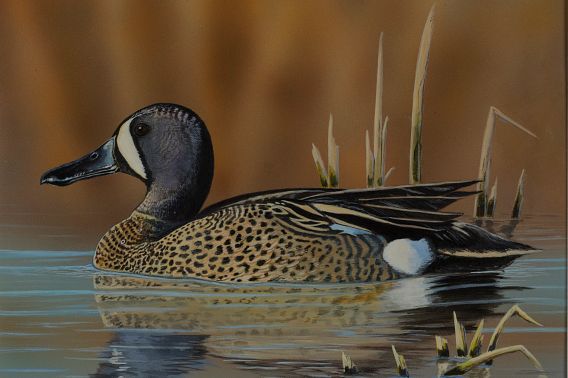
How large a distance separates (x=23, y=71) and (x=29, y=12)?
0.65 ft

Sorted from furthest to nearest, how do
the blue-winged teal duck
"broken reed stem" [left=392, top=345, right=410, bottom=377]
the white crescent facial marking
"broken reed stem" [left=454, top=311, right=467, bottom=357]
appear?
the white crescent facial marking
the blue-winged teal duck
"broken reed stem" [left=454, top=311, right=467, bottom=357]
"broken reed stem" [left=392, top=345, right=410, bottom=377]

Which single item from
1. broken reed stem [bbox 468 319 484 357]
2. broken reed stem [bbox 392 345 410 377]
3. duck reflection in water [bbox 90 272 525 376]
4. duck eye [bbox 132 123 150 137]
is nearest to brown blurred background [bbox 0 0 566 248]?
duck eye [bbox 132 123 150 137]

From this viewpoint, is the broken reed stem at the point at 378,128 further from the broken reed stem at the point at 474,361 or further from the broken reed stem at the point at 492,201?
the broken reed stem at the point at 474,361

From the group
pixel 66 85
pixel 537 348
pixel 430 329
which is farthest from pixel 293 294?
pixel 66 85

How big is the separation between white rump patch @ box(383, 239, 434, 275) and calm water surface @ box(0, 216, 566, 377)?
0.05 metres

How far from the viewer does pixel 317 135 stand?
400 cm

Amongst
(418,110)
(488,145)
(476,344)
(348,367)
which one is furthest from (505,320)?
(418,110)

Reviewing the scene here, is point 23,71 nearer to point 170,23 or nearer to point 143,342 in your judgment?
point 170,23

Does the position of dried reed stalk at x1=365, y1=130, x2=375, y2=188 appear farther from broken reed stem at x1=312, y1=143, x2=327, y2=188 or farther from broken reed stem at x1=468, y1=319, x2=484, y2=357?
broken reed stem at x1=468, y1=319, x2=484, y2=357

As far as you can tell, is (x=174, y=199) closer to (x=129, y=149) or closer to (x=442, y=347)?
(x=129, y=149)

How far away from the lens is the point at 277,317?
3.55 m

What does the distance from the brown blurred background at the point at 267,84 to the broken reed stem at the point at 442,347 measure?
2.25ft

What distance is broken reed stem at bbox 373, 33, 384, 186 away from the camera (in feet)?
13.0

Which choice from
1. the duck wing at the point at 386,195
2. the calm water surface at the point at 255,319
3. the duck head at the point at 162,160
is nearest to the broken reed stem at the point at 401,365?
the calm water surface at the point at 255,319
